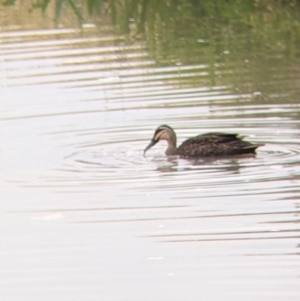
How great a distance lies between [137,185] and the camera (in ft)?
37.3

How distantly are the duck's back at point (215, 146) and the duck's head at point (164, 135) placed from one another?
173 mm

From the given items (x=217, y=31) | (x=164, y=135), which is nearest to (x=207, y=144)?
(x=164, y=135)

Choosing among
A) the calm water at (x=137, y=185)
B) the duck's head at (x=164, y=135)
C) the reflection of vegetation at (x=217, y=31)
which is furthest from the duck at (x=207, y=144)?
the reflection of vegetation at (x=217, y=31)

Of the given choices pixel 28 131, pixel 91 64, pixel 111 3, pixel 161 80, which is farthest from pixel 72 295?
pixel 111 3

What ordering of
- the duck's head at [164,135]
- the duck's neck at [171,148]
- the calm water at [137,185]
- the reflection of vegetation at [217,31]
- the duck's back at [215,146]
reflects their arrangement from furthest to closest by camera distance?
Answer: 1. the reflection of vegetation at [217,31]
2. the duck's neck at [171,148]
3. the duck's head at [164,135]
4. the duck's back at [215,146]
5. the calm water at [137,185]

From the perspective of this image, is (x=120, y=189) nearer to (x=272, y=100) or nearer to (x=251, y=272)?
(x=251, y=272)

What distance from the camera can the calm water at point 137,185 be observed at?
28.0 ft

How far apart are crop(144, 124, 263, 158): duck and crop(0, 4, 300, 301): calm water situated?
126mm

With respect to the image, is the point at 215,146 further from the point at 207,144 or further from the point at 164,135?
the point at 164,135

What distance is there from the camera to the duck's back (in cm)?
1276

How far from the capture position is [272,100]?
578 inches

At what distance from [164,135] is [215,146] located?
55 cm

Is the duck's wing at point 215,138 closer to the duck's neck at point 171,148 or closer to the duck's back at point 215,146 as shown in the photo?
the duck's back at point 215,146

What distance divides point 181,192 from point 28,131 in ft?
11.1
